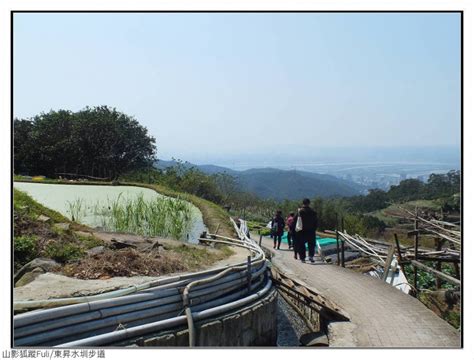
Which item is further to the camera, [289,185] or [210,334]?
[289,185]

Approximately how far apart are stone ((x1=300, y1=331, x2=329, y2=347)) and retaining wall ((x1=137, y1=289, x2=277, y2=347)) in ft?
1.53

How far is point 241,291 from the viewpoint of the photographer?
7.27m

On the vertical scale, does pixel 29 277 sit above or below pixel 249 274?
above

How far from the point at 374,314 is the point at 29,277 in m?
4.28

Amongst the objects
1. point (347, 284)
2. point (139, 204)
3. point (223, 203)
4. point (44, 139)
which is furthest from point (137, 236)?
point (223, 203)

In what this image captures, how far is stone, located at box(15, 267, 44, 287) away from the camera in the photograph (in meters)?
6.28

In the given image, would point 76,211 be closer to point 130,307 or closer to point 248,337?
point 248,337

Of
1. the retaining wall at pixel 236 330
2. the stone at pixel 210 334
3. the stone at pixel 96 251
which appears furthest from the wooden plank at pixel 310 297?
the stone at pixel 96 251

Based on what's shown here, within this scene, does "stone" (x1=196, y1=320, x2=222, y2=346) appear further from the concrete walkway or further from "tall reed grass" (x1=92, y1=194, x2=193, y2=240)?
"tall reed grass" (x1=92, y1=194, x2=193, y2=240)

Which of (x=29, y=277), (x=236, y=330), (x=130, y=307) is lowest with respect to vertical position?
(x=236, y=330)

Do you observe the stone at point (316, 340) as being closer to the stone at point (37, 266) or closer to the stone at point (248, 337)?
the stone at point (248, 337)

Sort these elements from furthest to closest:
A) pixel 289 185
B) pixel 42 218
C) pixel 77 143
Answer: pixel 289 185
pixel 77 143
pixel 42 218

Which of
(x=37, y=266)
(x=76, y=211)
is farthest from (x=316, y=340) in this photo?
(x=76, y=211)

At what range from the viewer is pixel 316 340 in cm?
725
